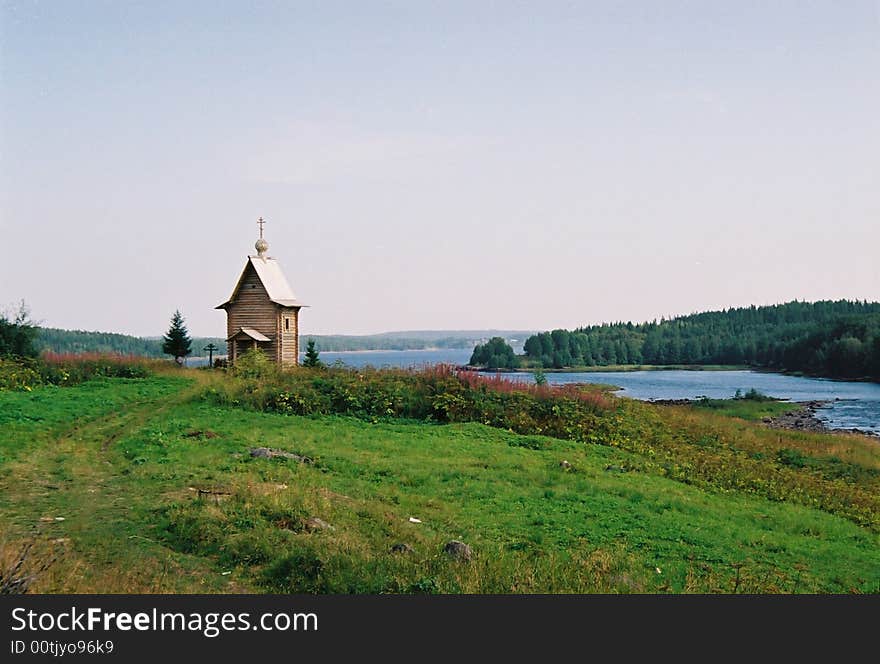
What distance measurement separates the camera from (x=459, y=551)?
8617 mm

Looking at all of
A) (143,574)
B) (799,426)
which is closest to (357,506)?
(143,574)

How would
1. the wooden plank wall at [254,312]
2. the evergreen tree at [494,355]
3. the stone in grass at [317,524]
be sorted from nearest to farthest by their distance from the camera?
the stone in grass at [317,524], the wooden plank wall at [254,312], the evergreen tree at [494,355]

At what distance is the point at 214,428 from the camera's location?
17719 mm

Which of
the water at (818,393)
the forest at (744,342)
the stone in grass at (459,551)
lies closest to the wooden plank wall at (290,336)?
the water at (818,393)

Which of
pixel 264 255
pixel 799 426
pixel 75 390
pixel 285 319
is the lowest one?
pixel 799 426

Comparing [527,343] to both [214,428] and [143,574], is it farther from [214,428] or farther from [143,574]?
[143,574]

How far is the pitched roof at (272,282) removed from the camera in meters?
34.0

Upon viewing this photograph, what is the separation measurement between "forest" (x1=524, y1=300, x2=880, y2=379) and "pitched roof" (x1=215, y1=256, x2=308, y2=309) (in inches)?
2556

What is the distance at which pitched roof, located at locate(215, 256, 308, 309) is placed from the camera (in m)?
34.0

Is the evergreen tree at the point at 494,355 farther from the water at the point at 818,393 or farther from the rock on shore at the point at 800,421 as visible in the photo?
the rock on shore at the point at 800,421

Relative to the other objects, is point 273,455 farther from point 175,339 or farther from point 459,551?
point 175,339

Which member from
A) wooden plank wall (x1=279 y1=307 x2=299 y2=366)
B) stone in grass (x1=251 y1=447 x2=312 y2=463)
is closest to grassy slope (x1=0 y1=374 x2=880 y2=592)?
stone in grass (x1=251 y1=447 x2=312 y2=463)

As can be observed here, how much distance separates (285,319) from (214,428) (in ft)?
55.8

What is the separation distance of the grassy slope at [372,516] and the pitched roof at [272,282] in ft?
49.7
